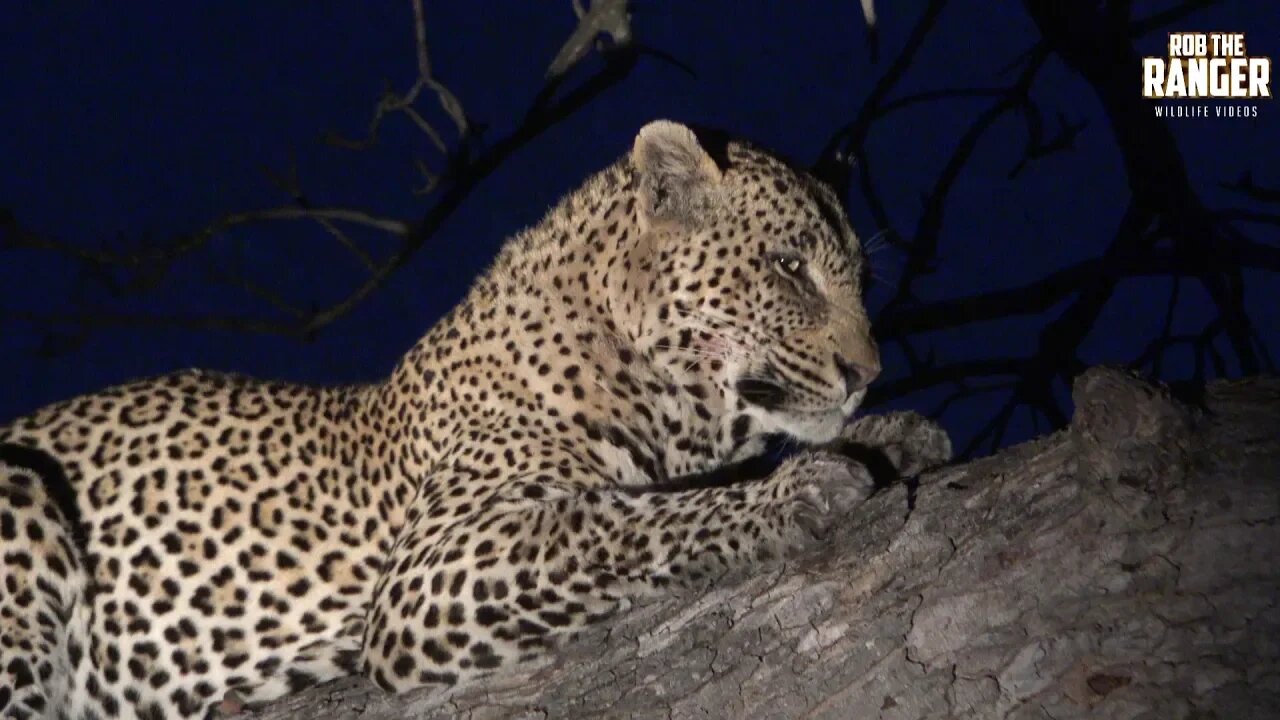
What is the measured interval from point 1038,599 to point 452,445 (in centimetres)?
167

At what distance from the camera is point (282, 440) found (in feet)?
12.5

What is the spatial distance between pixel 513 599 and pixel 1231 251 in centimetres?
293

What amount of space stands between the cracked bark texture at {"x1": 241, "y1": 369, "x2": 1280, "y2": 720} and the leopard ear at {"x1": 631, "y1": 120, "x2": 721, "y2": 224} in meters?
1.14

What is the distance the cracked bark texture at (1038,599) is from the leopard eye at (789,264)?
3.30 feet

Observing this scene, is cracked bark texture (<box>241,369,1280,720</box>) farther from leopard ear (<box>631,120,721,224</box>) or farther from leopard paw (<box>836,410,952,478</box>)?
leopard ear (<box>631,120,721,224</box>)

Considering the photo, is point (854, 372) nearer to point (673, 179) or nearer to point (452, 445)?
point (673, 179)

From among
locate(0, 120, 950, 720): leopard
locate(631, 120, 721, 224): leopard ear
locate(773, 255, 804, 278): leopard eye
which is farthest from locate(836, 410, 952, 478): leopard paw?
locate(631, 120, 721, 224): leopard ear

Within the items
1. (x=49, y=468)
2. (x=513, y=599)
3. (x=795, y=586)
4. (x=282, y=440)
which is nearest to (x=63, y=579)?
(x=49, y=468)

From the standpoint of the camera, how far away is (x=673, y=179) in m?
3.59

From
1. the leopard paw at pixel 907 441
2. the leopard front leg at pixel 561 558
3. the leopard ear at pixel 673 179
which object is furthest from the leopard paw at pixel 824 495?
the leopard ear at pixel 673 179

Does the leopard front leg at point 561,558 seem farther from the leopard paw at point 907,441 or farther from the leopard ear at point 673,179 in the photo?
the leopard ear at point 673,179

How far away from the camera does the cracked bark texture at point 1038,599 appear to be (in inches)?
85.8

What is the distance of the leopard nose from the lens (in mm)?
3520

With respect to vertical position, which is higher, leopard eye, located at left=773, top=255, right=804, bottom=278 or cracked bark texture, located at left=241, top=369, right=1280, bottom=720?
leopard eye, located at left=773, top=255, right=804, bottom=278
